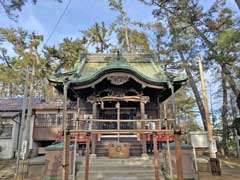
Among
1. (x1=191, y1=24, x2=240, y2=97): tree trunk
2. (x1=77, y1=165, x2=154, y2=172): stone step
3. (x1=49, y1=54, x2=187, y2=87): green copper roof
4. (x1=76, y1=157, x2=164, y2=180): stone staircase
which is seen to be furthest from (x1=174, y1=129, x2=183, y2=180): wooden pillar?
(x1=191, y1=24, x2=240, y2=97): tree trunk

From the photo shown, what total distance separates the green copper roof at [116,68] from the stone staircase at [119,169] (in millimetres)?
3753

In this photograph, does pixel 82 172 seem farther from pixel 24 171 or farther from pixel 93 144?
pixel 24 171

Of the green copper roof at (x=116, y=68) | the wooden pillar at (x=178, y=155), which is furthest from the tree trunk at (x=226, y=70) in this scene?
the wooden pillar at (x=178, y=155)

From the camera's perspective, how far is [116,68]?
9.52 meters

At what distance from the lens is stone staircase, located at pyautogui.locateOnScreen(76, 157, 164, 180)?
7195 millimetres

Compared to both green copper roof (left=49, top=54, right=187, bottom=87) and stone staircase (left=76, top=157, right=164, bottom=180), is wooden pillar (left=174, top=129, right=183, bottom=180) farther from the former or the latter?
green copper roof (left=49, top=54, right=187, bottom=87)

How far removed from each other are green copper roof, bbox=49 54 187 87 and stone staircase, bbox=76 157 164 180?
3753mm

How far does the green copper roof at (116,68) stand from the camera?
9523 millimetres

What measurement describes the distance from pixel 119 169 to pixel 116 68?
14.8 ft

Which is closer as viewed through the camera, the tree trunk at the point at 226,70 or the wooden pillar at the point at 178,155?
the wooden pillar at the point at 178,155

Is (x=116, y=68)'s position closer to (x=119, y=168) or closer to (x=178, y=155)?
(x=119, y=168)

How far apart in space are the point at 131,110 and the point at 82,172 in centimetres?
495

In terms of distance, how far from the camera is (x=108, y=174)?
7.39m

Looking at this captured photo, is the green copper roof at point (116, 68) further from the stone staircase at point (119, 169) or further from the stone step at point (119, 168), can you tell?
the stone step at point (119, 168)
